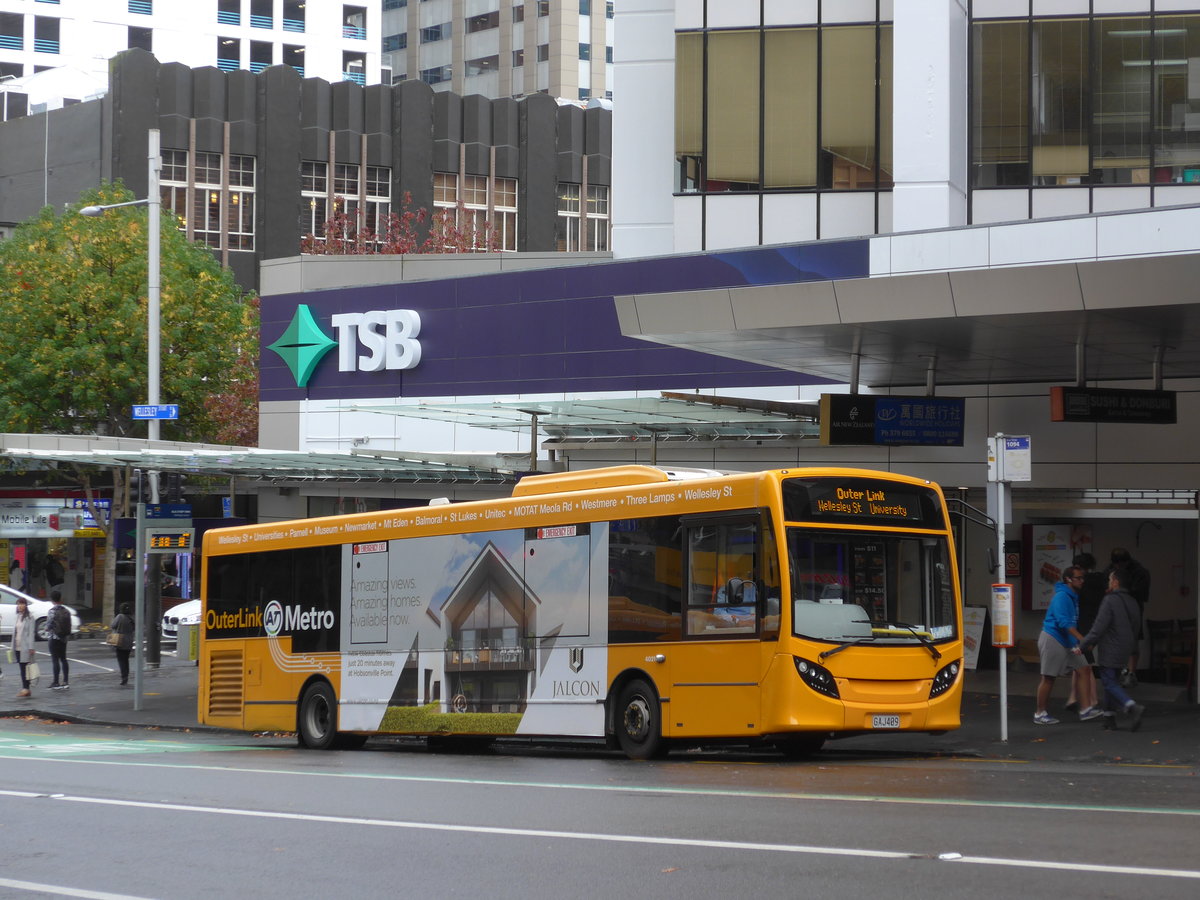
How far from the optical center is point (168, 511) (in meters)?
26.6

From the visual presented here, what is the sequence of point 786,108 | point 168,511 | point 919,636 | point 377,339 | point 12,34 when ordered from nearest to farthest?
point 919,636 → point 168,511 → point 786,108 → point 377,339 → point 12,34

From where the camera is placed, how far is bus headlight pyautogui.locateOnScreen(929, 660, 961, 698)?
48.8 feet

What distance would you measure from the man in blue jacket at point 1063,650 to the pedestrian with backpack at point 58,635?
63.7 ft

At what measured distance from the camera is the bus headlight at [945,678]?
14875mm

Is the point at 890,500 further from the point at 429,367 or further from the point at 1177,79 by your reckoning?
the point at 429,367

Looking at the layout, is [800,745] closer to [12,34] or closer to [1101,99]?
[1101,99]

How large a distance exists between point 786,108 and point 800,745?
48.5 feet

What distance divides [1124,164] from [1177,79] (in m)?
1.57

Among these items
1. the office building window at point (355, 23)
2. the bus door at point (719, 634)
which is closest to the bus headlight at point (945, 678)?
the bus door at point (719, 634)

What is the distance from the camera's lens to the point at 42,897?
314 inches

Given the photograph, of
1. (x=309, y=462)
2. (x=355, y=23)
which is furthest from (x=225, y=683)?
(x=355, y=23)

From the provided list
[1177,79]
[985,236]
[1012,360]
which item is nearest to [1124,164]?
[1177,79]

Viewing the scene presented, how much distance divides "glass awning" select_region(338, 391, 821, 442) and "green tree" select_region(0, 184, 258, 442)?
19.4 meters

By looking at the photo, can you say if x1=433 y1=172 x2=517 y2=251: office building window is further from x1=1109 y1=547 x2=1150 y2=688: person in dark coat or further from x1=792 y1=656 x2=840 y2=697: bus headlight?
x1=792 y1=656 x2=840 y2=697: bus headlight
